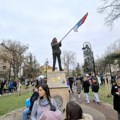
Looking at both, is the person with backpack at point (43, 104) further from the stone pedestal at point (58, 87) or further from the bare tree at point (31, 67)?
the bare tree at point (31, 67)

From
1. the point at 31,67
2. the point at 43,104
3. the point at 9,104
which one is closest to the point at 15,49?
the point at 31,67

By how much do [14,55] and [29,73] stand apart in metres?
11.2

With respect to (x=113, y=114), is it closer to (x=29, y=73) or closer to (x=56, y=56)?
(x=56, y=56)

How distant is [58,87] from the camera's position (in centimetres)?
1516

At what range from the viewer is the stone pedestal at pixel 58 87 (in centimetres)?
1483

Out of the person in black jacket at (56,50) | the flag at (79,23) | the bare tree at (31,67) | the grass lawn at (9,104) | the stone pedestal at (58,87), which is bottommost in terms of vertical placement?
the grass lawn at (9,104)

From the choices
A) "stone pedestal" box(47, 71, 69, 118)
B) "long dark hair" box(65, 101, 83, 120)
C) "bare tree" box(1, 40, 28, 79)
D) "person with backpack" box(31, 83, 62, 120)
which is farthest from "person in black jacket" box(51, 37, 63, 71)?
"bare tree" box(1, 40, 28, 79)

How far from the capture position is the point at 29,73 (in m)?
79.5

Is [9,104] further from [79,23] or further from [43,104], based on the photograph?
[43,104]

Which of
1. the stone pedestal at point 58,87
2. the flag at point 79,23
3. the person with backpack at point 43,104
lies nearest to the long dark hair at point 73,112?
the person with backpack at point 43,104

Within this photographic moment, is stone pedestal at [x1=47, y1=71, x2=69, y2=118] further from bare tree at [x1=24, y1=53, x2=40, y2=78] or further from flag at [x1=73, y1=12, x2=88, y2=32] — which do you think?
bare tree at [x1=24, y1=53, x2=40, y2=78]

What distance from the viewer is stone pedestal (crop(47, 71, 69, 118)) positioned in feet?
48.6

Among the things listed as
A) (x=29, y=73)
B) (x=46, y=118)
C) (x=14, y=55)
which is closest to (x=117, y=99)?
(x=46, y=118)

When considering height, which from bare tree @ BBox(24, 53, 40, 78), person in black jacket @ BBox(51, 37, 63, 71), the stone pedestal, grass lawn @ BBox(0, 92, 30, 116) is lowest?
grass lawn @ BBox(0, 92, 30, 116)
